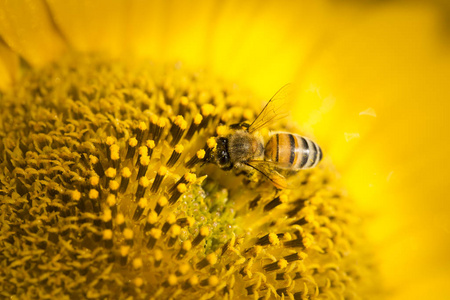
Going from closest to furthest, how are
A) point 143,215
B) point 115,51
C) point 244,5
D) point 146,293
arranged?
1. point 146,293
2. point 143,215
3. point 115,51
4. point 244,5

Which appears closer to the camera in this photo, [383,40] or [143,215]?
[143,215]

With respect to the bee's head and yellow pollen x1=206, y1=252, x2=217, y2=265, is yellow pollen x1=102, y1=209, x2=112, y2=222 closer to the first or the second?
yellow pollen x1=206, y1=252, x2=217, y2=265

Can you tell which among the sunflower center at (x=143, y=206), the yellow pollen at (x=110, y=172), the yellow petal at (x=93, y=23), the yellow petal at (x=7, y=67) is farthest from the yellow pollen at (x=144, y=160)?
the yellow petal at (x=93, y=23)

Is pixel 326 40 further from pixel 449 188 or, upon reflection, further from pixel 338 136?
pixel 449 188

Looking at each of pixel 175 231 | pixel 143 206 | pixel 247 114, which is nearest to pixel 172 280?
pixel 175 231

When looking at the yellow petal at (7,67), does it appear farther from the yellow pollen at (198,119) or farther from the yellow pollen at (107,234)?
the yellow pollen at (107,234)

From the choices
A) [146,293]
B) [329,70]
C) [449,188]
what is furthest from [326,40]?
[146,293]
